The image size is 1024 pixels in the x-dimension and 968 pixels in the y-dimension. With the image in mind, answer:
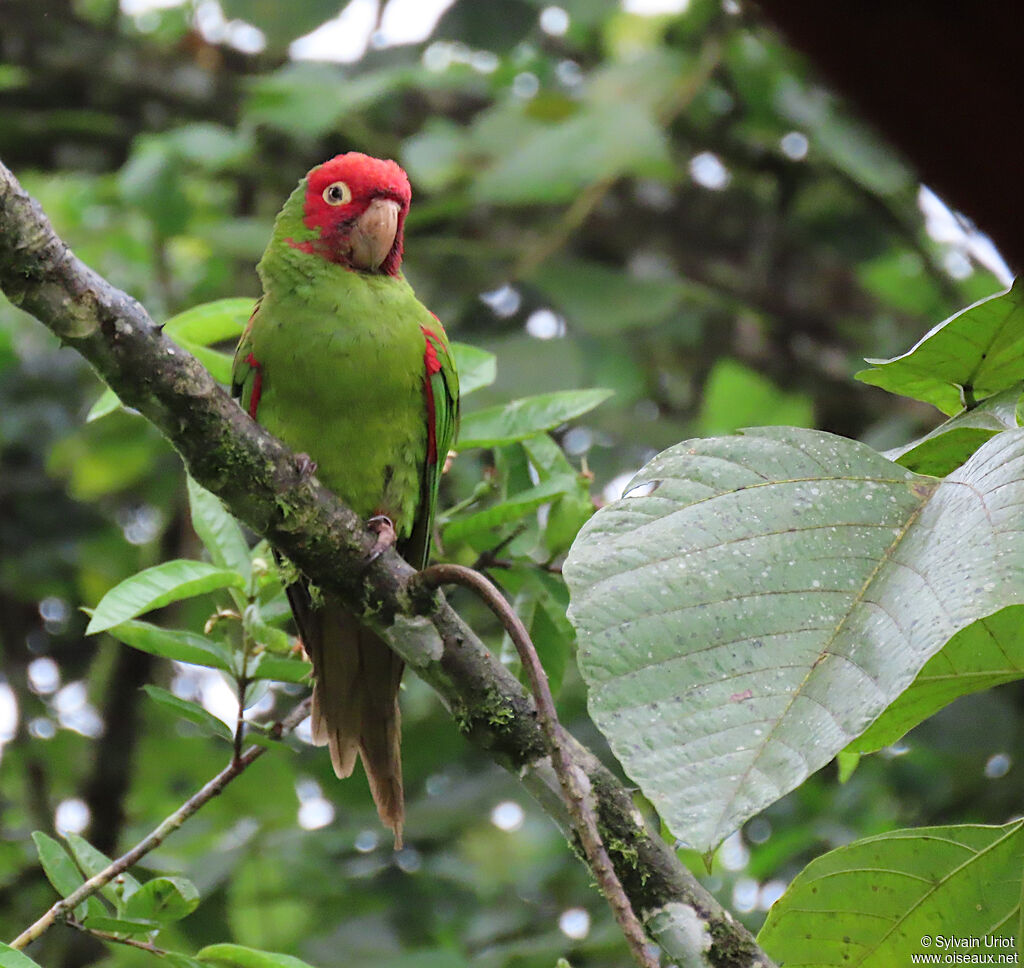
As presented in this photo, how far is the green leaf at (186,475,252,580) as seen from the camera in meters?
2.13

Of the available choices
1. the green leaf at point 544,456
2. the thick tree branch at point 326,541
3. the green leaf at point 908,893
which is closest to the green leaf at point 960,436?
the green leaf at point 908,893

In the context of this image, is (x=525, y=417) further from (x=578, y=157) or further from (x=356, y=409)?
(x=578, y=157)

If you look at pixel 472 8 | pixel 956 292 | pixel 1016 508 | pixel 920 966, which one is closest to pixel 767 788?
pixel 1016 508

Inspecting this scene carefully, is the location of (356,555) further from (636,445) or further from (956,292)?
(956,292)

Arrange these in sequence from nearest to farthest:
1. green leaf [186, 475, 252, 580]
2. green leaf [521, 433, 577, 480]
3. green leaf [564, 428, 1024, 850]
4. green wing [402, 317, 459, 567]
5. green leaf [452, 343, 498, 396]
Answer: green leaf [564, 428, 1024, 850], green leaf [186, 475, 252, 580], green leaf [521, 433, 577, 480], green leaf [452, 343, 498, 396], green wing [402, 317, 459, 567]

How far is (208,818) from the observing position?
4.00 metres

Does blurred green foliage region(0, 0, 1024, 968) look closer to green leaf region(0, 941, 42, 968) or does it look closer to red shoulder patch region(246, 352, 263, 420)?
red shoulder patch region(246, 352, 263, 420)

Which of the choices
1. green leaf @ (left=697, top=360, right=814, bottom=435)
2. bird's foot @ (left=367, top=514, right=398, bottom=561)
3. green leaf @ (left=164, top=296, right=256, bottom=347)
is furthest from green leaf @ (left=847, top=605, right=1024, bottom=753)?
green leaf @ (left=697, top=360, right=814, bottom=435)

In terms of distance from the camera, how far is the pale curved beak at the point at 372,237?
2.74 metres

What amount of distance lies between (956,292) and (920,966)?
3717 mm

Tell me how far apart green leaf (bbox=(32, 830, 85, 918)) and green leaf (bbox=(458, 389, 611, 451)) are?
999 mm

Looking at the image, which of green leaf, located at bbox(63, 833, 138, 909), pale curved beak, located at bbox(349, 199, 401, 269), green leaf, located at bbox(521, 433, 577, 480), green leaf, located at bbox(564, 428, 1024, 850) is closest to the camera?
green leaf, located at bbox(564, 428, 1024, 850)

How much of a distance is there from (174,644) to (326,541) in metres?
0.38

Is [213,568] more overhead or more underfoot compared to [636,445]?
more overhead
